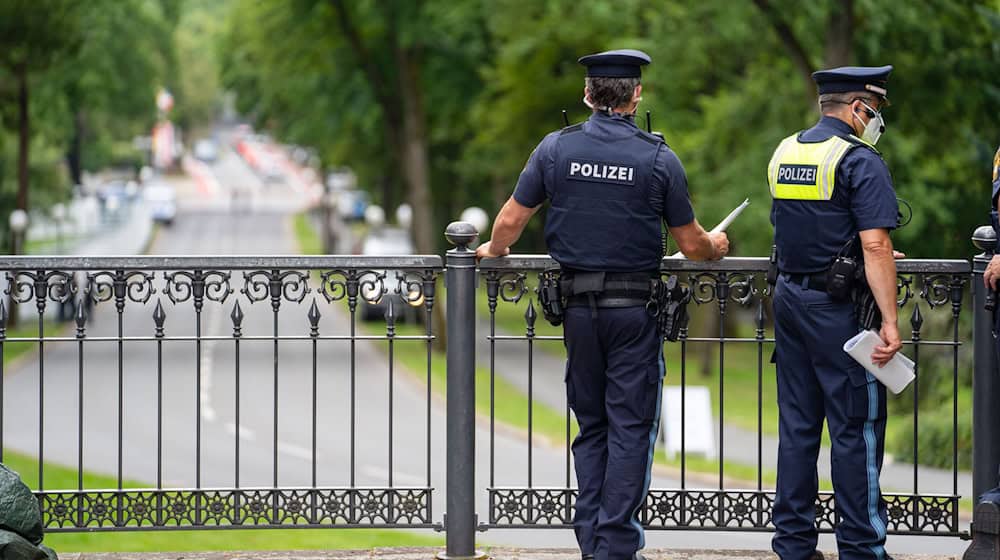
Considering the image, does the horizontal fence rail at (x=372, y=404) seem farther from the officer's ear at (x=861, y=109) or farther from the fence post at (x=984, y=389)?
the officer's ear at (x=861, y=109)

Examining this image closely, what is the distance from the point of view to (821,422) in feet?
22.0

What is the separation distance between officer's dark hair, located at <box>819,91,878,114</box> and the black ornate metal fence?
1.03 meters

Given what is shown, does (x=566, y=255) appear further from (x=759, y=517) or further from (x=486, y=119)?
(x=486, y=119)

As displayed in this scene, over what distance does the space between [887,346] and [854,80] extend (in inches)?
42.1

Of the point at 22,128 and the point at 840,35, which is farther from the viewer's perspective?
the point at 22,128

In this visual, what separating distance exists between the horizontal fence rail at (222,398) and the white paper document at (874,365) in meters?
1.91

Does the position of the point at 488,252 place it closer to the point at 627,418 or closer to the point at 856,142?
the point at 627,418

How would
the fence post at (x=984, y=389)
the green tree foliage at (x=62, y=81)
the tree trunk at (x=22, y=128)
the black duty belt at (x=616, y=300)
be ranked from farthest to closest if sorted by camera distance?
the tree trunk at (x=22, y=128), the green tree foliage at (x=62, y=81), the fence post at (x=984, y=389), the black duty belt at (x=616, y=300)

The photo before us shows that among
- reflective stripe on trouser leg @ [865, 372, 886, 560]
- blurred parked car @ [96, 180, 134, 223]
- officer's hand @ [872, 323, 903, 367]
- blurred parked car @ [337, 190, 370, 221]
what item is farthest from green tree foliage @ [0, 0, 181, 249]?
officer's hand @ [872, 323, 903, 367]

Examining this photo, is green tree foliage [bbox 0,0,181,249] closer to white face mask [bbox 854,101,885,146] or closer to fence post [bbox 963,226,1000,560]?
fence post [bbox 963,226,1000,560]

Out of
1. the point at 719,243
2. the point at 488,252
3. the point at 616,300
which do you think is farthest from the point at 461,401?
the point at 719,243

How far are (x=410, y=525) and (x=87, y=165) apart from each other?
8308 cm

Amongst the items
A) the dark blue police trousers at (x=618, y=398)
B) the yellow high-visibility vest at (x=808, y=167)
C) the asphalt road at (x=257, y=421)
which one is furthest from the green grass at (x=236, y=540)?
the yellow high-visibility vest at (x=808, y=167)

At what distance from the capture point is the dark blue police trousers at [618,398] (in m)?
6.51
